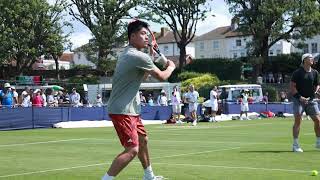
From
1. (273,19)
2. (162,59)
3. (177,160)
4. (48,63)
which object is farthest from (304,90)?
(48,63)

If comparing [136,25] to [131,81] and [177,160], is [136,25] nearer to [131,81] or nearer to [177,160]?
[131,81]

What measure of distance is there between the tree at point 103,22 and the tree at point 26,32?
143 inches

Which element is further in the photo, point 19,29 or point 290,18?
point 19,29

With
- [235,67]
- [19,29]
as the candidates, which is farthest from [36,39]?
[235,67]

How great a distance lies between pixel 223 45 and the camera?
132 metres

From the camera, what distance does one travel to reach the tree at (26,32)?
69.2 m

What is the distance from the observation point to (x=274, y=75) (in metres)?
72.0

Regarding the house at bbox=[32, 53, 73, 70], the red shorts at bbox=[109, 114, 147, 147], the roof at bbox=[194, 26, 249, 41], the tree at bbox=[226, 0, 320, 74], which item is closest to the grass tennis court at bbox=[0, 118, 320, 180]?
the red shorts at bbox=[109, 114, 147, 147]

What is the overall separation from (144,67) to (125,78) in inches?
11.4

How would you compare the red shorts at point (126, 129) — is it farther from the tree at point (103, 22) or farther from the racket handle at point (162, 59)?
the tree at point (103, 22)

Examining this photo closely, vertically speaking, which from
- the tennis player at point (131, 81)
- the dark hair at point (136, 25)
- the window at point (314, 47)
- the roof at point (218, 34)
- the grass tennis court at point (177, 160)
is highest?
the roof at point (218, 34)

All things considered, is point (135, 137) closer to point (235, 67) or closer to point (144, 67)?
point (144, 67)

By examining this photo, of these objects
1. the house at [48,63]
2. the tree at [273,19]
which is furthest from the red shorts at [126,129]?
the house at [48,63]

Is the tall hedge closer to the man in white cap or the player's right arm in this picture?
the man in white cap
